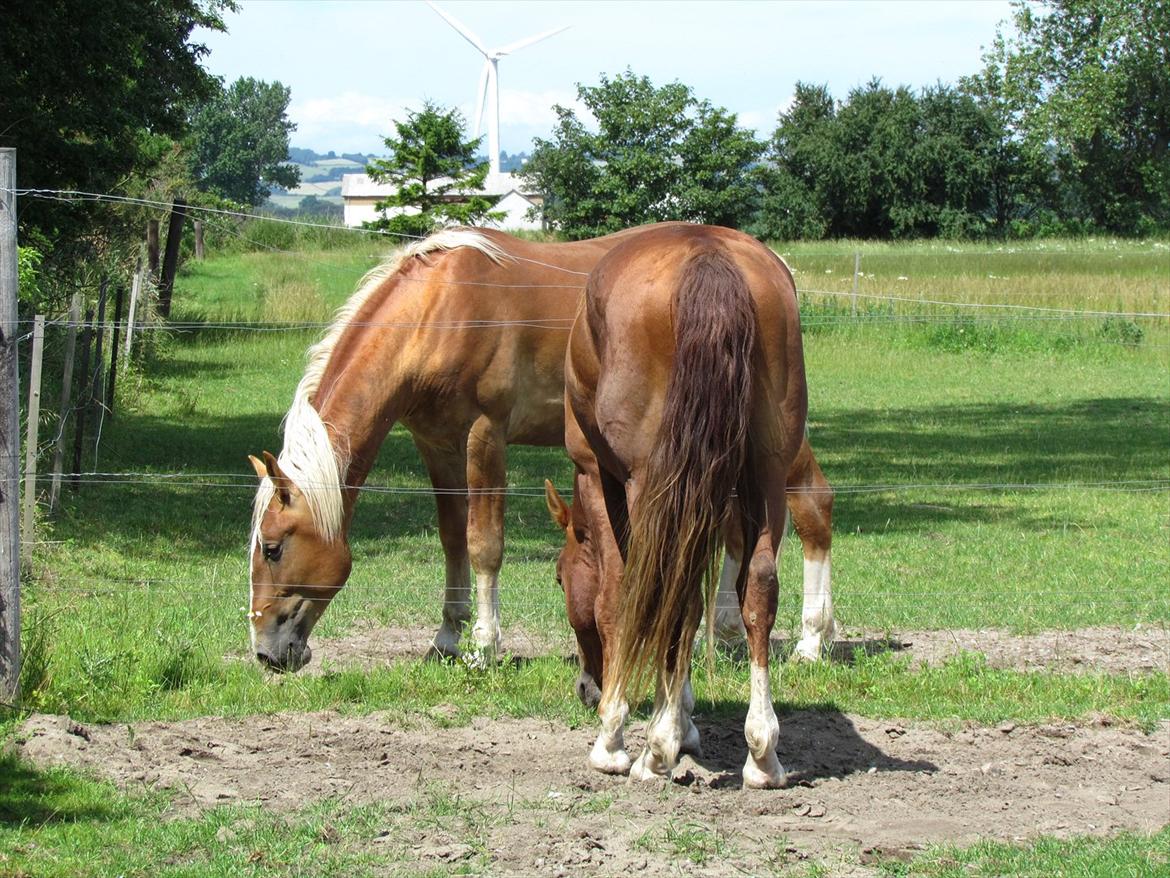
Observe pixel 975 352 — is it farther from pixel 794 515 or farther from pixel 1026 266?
pixel 794 515

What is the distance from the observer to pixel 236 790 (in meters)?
4.55

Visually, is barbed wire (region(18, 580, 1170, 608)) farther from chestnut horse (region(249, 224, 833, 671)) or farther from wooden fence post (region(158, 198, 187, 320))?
wooden fence post (region(158, 198, 187, 320))

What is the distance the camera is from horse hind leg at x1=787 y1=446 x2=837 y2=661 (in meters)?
6.52

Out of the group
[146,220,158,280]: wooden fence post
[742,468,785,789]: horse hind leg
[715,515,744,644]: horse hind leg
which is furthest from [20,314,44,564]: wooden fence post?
[146,220,158,280]: wooden fence post

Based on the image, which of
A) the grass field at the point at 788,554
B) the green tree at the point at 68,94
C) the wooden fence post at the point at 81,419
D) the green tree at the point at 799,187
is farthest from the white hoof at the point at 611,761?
the green tree at the point at 799,187

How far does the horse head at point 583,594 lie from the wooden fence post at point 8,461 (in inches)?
86.0

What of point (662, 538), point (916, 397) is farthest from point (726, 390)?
point (916, 397)

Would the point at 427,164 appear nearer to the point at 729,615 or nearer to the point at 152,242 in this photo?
the point at 152,242

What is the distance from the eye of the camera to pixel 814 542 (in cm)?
664

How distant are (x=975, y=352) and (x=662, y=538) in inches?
785

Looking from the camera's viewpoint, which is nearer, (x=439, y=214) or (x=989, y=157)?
(x=439, y=214)

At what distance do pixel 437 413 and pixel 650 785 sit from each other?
2.61 m

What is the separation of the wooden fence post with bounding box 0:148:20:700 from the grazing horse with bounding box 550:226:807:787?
2.35 metres

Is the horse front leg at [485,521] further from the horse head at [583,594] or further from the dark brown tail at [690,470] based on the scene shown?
the dark brown tail at [690,470]
